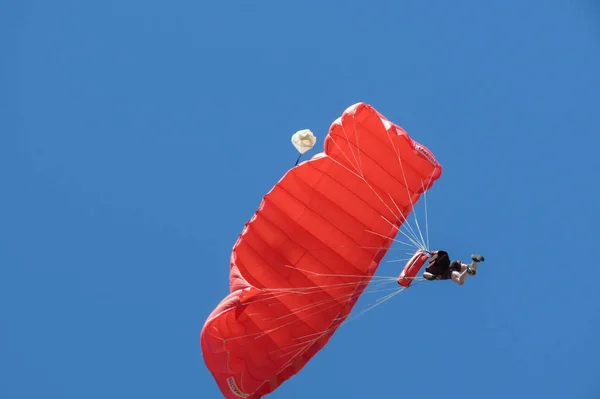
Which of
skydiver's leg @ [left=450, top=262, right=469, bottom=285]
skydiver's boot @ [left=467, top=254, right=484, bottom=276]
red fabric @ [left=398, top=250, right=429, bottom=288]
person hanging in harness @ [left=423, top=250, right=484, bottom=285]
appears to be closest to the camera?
skydiver's boot @ [left=467, top=254, right=484, bottom=276]

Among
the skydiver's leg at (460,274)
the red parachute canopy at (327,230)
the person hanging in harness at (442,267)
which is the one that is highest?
the red parachute canopy at (327,230)

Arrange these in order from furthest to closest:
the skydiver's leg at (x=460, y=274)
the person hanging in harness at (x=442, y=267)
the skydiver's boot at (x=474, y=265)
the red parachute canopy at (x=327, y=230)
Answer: the red parachute canopy at (x=327, y=230) → the person hanging in harness at (x=442, y=267) → the skydiver's leg at (x=460, y=274) → the skydiver's boot at (x=474, y=265)

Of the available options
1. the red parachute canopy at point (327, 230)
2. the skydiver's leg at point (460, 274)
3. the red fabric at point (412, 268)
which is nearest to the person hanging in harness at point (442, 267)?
the skydiver's leg at point (460, 274)

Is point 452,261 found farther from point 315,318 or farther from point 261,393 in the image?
point 261,393

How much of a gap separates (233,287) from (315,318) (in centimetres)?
149

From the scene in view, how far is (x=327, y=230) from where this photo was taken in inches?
640

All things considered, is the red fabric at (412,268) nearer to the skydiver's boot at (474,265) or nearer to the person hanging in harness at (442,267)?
the person hanging in harness at (442,267)

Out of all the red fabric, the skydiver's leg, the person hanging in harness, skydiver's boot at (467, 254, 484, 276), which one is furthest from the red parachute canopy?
skydiver's boot at (467, 254, 484, 276)

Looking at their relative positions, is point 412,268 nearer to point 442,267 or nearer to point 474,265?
point 442,267

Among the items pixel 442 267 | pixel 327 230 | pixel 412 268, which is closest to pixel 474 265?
pixel 442 267

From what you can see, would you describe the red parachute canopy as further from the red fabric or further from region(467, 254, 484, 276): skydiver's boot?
region(467, 254, 484, 276): skydiver's boot

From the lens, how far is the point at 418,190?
16.2 meters

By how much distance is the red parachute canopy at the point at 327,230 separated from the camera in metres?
16.0

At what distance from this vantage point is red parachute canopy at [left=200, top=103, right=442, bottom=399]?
52.5 ft
